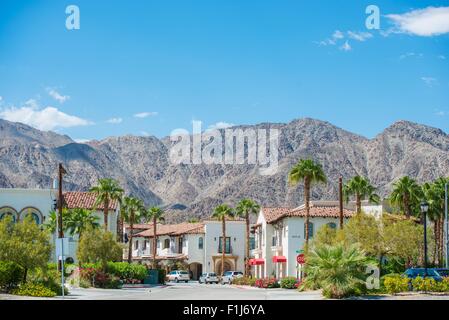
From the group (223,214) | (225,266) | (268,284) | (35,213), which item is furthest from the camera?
(225,266)

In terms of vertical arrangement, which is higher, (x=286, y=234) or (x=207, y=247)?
(x=286, y=234)

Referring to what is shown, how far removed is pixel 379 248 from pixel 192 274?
55910 mm

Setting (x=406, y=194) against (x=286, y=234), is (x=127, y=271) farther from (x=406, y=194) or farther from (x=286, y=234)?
(x=406, y=194)

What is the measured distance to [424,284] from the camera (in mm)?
38875

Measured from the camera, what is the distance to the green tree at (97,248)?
59.8 metres

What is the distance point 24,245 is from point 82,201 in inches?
1873

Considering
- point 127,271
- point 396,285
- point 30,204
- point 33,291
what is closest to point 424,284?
point 396,285

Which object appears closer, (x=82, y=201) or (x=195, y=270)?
(x=82, y=201)

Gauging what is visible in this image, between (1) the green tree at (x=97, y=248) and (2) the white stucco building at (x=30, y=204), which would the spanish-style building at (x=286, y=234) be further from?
(1) the green tree at (x=97, y=248)

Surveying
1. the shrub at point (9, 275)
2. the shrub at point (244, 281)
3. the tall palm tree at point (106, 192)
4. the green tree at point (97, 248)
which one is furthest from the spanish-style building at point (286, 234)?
the shrub at point (9, 275)

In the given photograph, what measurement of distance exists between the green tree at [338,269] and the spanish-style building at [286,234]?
3216 centimetres
